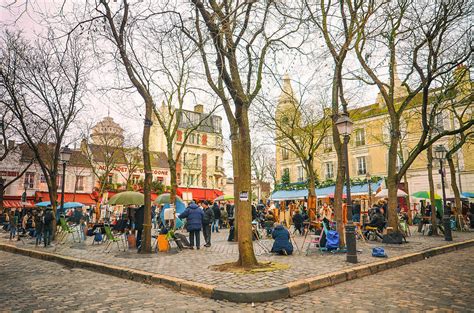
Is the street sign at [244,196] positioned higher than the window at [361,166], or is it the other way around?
the window at [361,166]

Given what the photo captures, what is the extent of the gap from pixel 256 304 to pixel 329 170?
3481 cm

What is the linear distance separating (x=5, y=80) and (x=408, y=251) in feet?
56.6

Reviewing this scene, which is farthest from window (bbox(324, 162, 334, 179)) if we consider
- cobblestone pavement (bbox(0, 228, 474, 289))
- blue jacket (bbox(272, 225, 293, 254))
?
blue jacket (bbox(272, 225, 293, 254))

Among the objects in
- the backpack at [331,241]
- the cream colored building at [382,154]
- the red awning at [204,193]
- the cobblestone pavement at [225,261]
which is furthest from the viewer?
the red awning at [204,193]

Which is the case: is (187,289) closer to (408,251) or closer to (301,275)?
(301,275)

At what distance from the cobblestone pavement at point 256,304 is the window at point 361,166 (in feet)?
94.9

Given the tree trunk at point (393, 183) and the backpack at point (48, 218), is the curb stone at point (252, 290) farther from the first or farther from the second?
the backpack at point (48, 218)

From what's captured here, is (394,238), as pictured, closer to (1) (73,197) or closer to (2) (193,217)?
(2) (193,217)

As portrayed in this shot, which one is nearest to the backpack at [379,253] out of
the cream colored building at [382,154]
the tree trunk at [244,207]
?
the tree trunk at [244,207]

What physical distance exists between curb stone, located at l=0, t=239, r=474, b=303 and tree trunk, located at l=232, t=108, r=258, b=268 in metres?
1.53

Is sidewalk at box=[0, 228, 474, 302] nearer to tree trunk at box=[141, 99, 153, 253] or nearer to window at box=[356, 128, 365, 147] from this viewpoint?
tree trunk at box=[141, 99, 153, 253]

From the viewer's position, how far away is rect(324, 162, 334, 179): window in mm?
38153

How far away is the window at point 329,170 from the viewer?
38153 mm

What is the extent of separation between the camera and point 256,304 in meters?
5.30
